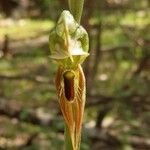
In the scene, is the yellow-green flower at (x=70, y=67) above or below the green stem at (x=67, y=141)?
above

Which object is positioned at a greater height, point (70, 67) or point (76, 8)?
point (76, 8)

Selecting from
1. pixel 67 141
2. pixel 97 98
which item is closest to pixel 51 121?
pixel 97 98

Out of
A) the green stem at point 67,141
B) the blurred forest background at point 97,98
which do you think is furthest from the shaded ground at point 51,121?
the green stem at point 67,141

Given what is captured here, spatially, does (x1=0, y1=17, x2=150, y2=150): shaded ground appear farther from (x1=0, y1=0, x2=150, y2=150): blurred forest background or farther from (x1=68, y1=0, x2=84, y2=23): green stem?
(x1=68, y1=0, x2=84, y2=23): green stem

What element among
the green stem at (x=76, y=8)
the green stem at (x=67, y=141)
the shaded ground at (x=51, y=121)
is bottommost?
the shaded ground at (x=51, y=121)

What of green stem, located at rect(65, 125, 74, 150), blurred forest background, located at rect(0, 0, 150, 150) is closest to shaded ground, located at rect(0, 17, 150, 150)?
blurred forest background, located at rect(0, 0, 150, 150)

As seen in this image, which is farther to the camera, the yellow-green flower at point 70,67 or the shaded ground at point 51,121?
the shaded ground at point 51,121

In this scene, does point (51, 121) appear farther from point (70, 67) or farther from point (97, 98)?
point (70, 67)

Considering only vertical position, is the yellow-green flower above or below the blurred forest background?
above

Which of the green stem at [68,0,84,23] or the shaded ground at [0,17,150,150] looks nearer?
the green stem at [68,0,84,23]

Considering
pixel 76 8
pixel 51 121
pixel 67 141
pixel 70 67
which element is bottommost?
pixel 51 121

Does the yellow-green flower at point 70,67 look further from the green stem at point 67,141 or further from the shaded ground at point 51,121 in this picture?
the shaded ground at point 51,121
